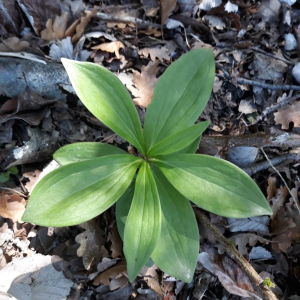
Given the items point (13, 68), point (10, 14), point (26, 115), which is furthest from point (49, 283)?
point (10, 14)

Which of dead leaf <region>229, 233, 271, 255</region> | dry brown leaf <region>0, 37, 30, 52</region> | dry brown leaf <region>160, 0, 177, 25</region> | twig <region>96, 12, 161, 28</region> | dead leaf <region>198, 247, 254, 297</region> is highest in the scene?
dry brown leaf <region>160, 0, 177, 25</region>

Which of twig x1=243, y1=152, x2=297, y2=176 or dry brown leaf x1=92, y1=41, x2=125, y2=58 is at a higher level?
dry brown leaf x1=92, y1=41, x2=125, y2=58

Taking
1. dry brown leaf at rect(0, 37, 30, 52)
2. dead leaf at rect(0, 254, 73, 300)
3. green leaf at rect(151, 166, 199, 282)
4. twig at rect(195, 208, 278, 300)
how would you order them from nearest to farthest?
green leaf at rect(151, 166, 199, 282)
twig at rect(195, 208, 278, 300)
dead leaf at rect(0, 254, 73, 300)
dry brown leaf at rect(0, 37, 30, 52)

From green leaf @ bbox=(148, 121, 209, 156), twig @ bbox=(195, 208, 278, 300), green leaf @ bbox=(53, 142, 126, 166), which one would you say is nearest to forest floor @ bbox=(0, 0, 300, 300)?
twig @ bbox=(195, 208, 278, 300)

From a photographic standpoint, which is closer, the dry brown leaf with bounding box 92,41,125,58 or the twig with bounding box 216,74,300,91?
the dry brown leaf with bounding box 92,41,125,58

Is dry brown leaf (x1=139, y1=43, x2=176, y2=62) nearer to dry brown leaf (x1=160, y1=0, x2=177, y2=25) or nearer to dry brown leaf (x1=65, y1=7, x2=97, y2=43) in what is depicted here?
dry brown leaf (x1=160, y1=0, x2=177, y2=25)


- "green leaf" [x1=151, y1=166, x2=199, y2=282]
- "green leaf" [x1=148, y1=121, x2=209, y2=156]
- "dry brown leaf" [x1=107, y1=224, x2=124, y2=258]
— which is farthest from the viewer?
"dry brown leaf" [x1=107, y1=224, x2=124, y2=258]

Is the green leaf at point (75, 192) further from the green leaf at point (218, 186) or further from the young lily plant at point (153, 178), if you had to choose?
the green leaf at point (218, 186)
